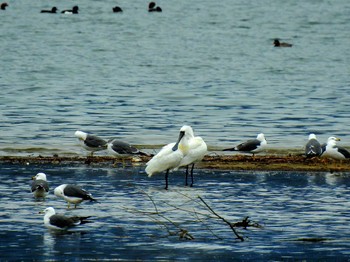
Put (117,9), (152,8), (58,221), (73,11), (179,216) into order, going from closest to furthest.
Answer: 1. (58,221)
2. (179,216)
3. (73,11)
4. (117,9)
5. (152,8)

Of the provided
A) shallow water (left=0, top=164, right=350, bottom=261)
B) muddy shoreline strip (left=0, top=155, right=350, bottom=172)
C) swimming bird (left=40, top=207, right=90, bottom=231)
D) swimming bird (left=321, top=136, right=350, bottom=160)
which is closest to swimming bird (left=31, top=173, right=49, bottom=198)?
shallow water (left=0, top=164, right=350, bottom=261)

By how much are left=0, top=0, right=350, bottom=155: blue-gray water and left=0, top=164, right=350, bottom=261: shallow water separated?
216 inches

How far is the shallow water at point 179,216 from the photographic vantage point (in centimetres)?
1509

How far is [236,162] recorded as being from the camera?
23125 millimetres

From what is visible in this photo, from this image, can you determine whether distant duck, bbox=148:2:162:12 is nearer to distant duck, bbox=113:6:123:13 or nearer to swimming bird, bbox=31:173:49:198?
distant duck, bbox=113:6:123:13

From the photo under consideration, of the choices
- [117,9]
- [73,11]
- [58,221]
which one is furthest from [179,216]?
[117,9]

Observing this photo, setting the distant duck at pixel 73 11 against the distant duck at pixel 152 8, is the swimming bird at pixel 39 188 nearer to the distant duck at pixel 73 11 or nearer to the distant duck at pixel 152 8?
the distant duck at pixel 73 11

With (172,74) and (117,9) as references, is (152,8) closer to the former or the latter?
(117,9)

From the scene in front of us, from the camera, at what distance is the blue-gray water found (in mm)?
30781

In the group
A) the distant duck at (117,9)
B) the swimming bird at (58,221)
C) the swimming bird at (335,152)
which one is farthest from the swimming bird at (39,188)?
the distant duck at (117,9)

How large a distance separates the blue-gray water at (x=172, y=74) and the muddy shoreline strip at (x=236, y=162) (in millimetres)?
2139

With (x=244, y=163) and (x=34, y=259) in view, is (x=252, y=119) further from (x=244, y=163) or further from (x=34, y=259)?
(x=34, y=259)

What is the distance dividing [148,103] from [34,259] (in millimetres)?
23335

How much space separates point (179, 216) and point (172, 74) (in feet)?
107
